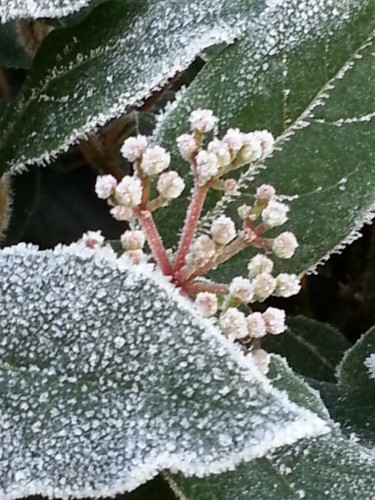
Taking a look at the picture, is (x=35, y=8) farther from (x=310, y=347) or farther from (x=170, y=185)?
(x=310, y=347)

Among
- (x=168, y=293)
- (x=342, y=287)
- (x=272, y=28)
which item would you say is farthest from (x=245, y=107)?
(x=342, y=287)

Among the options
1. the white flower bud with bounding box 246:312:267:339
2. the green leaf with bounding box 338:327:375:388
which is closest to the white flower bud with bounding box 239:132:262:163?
the white flower bud with bounding box 246:312:267:339

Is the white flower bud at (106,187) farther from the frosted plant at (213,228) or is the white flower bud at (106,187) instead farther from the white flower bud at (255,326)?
the white flower bud at (255,326)

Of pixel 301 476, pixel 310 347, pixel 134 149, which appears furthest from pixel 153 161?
pixel 310 347

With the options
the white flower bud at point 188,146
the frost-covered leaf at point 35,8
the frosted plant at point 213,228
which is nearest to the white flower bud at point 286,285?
the frosted plant at point 213,228

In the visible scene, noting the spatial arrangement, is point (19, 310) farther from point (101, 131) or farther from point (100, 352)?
point (101, 131)

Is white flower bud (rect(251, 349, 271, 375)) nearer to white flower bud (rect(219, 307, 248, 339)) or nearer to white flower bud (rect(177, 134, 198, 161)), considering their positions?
white flower bud (rect(219, 307, 248, 339))
